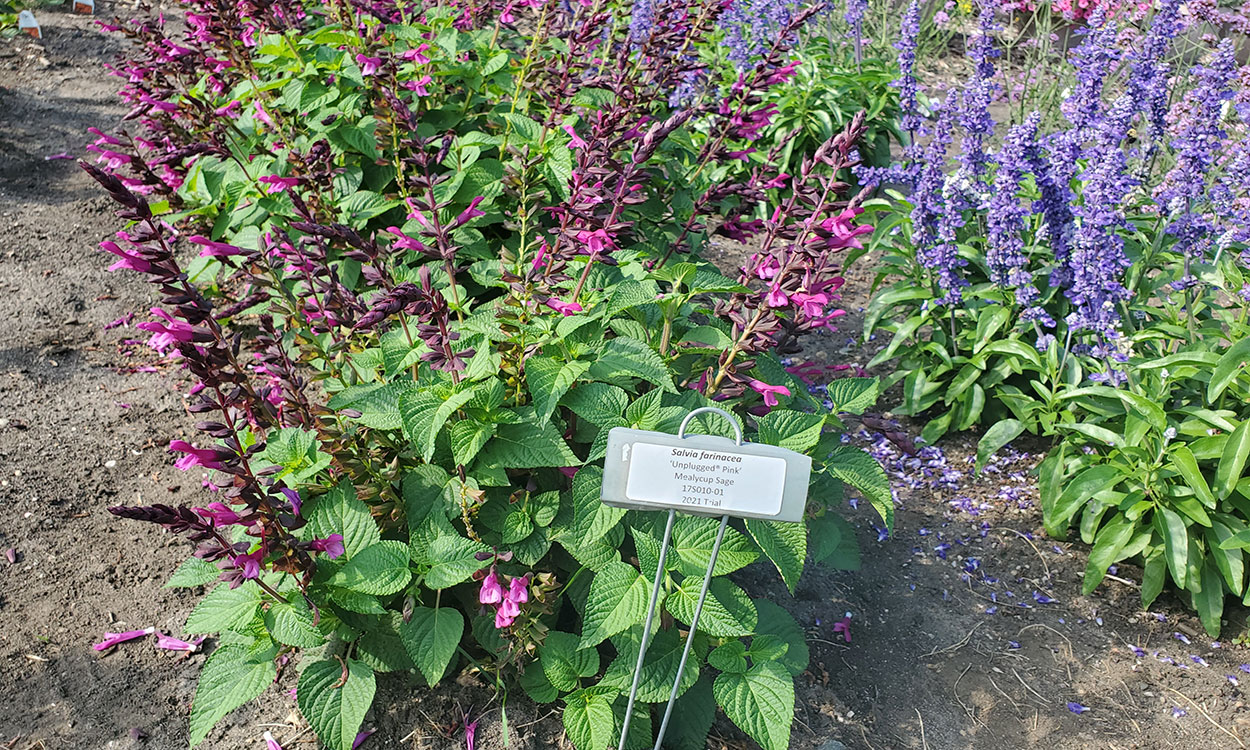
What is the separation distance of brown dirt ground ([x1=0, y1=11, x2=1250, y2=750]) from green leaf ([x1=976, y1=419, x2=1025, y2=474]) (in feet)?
0.47

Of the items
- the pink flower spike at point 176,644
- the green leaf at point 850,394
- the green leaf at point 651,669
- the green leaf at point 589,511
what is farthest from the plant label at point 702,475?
the pink flower spike at point 176,644

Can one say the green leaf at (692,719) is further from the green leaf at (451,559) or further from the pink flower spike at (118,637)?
the pink flower spike at (118,637)

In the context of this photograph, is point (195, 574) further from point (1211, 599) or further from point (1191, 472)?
point (1211, 599)

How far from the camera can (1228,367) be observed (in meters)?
2.62

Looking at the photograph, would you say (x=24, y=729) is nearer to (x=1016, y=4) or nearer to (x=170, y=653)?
(x=170, y=653)

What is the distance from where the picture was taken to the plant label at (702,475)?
1.65 m

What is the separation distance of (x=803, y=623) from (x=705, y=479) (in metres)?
1.27

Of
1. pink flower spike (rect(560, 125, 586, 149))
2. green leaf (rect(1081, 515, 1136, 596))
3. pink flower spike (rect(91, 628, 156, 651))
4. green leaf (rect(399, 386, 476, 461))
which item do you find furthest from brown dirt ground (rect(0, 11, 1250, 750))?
pink flower spike (rect(560, 125, 586, 149))

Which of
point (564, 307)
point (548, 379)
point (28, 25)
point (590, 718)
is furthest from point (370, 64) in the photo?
point (28, 25)

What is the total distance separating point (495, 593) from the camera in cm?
194

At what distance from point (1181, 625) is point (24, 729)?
10.6 feet

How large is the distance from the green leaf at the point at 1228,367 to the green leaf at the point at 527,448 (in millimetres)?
1875

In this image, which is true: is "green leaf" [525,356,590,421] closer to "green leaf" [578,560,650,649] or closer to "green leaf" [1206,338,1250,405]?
"green leaf" [578,560,650,649]

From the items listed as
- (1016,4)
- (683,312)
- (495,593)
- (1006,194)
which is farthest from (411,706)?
(1016,4)
